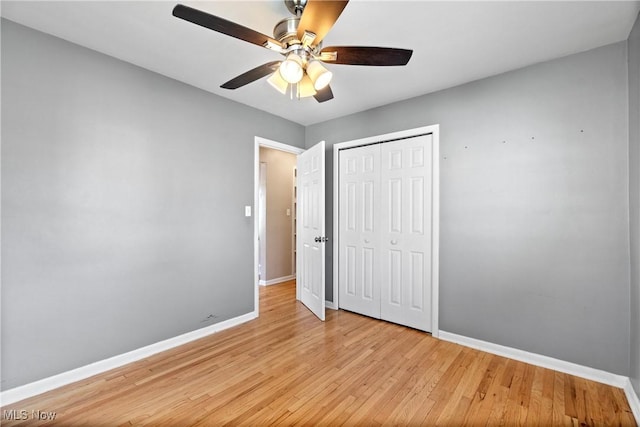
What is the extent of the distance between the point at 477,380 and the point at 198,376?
2.08 metres

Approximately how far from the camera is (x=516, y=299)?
8.09ft

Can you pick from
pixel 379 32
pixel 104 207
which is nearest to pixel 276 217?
pixel 104 207

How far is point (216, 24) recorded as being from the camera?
1.39m

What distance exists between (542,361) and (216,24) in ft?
10.7

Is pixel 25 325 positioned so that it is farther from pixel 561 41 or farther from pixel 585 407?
pixel 561 41

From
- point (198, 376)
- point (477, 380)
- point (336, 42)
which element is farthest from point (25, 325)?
point (477, 380)

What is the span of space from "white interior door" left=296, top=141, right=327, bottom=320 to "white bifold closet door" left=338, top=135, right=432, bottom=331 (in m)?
0.37

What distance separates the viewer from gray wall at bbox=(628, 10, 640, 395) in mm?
1838

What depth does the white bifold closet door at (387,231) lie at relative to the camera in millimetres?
2996

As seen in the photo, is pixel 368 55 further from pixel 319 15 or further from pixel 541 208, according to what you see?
pixel 541 208

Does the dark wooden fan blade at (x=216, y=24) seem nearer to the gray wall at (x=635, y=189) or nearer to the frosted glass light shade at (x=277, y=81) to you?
the frosted glass light shade at (x=277, y=81)

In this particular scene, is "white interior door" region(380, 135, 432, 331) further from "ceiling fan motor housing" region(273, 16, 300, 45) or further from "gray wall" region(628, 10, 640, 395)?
"ceiling fan motor housing" region(273, 16, 300, 45)

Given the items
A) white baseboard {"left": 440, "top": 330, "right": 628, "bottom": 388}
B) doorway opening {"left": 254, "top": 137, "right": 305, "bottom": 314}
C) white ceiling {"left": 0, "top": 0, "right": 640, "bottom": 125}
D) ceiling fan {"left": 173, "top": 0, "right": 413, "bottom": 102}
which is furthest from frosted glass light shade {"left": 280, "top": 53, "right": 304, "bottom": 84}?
doorway opening {"left": 254, "top": 137, "right": 305, "bottom": 314}

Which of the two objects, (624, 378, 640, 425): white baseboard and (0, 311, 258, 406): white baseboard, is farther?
(0, 311, 258, 406): white baseboard
